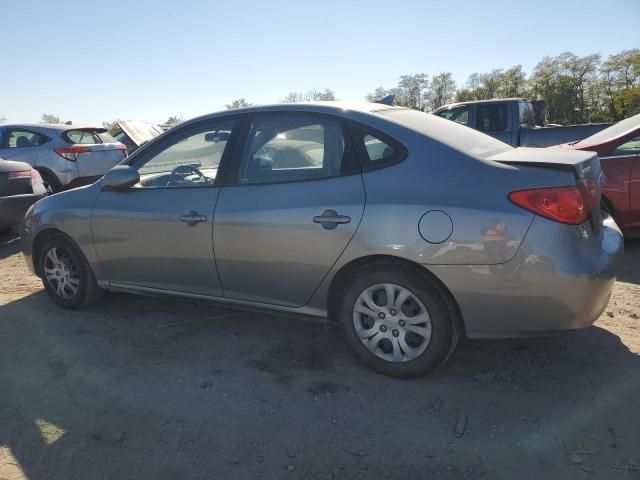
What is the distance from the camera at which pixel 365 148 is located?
318 cm

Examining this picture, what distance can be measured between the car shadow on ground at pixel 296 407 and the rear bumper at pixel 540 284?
447 mm

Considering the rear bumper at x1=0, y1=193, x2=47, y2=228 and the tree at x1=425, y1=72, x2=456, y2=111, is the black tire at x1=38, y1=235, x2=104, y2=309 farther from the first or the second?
the tree at x1=425, y1=72, x2=456, y2=111

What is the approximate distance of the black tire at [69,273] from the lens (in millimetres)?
4402

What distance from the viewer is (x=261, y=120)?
3600 millimetres

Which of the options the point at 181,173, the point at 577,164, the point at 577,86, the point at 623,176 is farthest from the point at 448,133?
the point at 577,86

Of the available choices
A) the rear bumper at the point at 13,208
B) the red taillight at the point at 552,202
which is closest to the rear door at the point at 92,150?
the rear bumper at the point at 13,208

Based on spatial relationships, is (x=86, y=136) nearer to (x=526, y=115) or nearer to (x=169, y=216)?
(x=169, y=216)

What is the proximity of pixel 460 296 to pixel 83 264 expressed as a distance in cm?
312

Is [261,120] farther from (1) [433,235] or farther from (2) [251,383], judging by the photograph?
(2) [251,383]

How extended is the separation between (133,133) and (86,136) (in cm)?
295

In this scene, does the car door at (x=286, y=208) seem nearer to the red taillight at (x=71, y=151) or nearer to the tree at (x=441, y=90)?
the red taillight at (x=71, y=151)

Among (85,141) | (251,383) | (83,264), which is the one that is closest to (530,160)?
(251,383)

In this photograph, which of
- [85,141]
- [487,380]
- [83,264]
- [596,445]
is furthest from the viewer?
[85,141]

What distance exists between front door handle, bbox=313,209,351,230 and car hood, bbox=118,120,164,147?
985 centimetres
